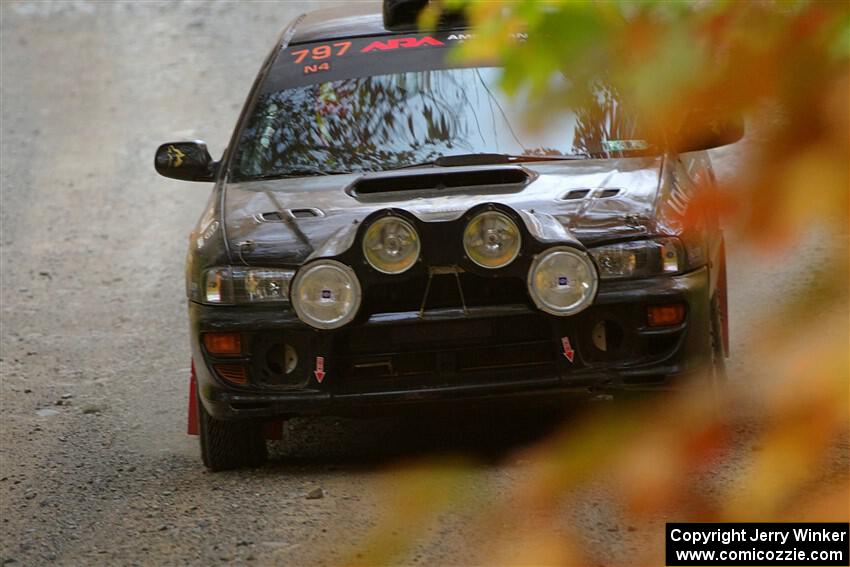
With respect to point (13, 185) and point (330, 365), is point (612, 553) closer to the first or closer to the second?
point (330, 365)

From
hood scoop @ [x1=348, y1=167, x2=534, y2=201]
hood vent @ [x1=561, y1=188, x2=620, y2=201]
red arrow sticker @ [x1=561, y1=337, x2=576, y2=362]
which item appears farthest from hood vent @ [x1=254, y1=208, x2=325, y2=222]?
red arrow sticker @ [x1=561, y1=337, x2=576, y2=362]

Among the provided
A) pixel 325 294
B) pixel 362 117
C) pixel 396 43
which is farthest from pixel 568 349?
pixel 396 43

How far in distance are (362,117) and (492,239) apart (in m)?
1.66

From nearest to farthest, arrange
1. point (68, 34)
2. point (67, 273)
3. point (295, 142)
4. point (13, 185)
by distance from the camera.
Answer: point (295, 142), point (67, 273), point (13, 185), point (68, 34)

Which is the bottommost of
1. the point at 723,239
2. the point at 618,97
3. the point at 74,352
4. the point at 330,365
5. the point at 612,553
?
the point at 74,352

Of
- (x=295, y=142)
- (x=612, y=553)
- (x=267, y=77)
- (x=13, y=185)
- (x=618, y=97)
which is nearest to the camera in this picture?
(x=618, y=97)

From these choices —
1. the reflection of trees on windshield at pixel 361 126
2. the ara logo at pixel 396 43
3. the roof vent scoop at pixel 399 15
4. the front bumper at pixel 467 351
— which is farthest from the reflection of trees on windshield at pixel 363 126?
the front bumper at pixel 467 351

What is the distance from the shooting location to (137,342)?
9.12 m

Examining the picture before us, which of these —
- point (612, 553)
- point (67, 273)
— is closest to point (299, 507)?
point (612, 553)

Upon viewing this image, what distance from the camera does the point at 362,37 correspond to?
265 inches

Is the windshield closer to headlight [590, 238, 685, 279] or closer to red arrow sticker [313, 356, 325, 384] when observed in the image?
headlight [590, 238, 685, 279]

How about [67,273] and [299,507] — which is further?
[67,273]

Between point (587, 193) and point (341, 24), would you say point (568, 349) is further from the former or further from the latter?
point (341, 24)

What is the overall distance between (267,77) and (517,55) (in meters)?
5.24
